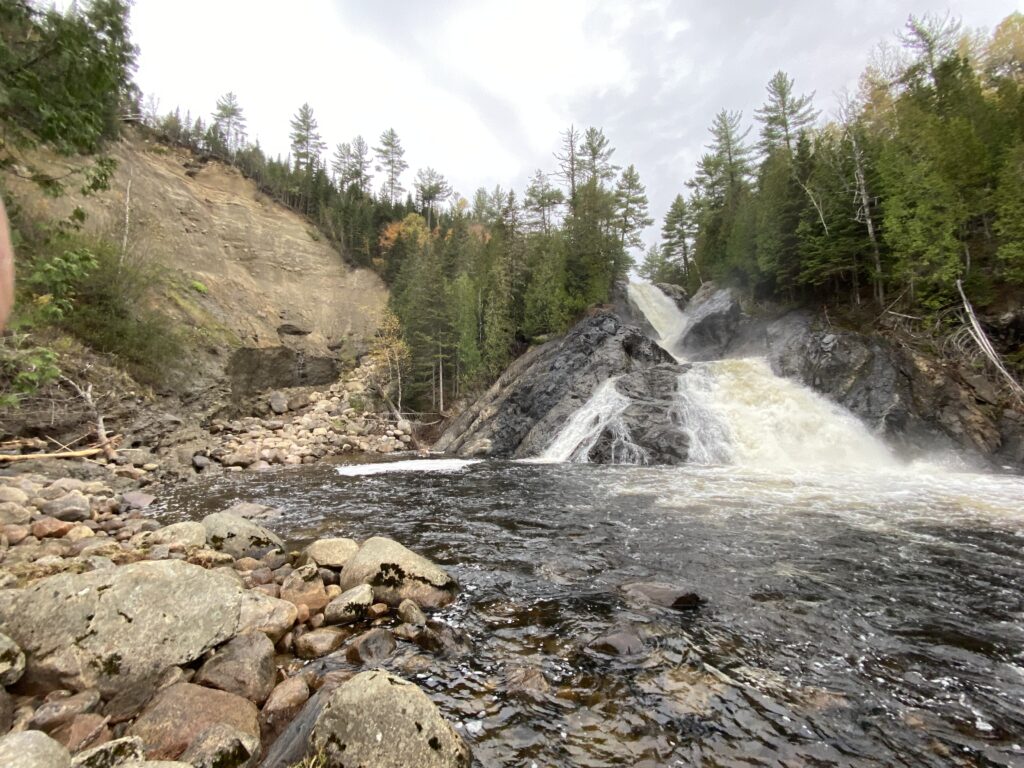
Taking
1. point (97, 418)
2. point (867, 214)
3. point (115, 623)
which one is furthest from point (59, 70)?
point (867, 214)

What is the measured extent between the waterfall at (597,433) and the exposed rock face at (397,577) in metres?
13.4

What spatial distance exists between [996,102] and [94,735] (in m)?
35.1

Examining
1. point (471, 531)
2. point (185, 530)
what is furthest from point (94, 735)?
point (471, 531)

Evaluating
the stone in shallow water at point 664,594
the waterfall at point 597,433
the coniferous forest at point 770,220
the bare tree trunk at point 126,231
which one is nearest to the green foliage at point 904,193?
the coniferous forest at point 770,220

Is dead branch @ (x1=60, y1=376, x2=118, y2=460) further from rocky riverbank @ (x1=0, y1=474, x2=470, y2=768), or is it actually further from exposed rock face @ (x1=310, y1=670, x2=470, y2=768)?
exposed rock face @ (x1=310, y1=670, x2=470, y2=768)

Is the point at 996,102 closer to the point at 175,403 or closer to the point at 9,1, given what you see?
the point at 9,1

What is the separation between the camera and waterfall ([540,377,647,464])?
62.1 ft

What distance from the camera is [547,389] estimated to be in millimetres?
25188

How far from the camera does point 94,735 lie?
3.60 meters

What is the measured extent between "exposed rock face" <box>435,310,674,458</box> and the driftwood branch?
506 inches

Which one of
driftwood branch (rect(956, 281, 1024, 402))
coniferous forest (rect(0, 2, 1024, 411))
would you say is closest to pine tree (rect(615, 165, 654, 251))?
coniferous forest (rect(0, 2, 1024, 411))

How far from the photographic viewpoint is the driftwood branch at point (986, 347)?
14562 millimetres

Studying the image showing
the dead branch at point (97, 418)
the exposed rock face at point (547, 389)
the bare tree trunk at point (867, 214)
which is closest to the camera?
the dead branch at point (97, 418)

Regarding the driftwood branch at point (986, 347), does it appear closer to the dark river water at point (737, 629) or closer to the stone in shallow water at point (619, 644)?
the dark river water at point (737, 629)
